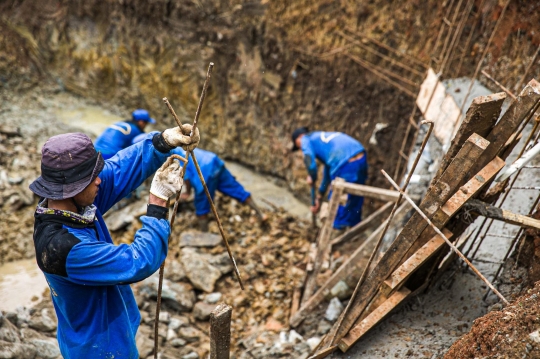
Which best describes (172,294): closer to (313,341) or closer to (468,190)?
(313,341)

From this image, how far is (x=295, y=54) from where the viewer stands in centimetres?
654

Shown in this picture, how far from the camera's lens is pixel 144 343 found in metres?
4.07

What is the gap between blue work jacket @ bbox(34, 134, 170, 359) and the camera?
1.96 m

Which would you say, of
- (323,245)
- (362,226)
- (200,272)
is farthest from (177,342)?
(362,226)

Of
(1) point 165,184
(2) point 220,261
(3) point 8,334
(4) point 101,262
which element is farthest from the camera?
(2) point 220,261

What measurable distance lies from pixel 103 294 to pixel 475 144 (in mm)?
2008

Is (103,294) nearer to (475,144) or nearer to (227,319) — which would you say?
(227,319)

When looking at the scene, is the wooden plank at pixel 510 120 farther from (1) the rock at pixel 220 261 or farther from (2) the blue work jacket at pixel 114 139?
(2) the blue work jacket at pixel 114 139

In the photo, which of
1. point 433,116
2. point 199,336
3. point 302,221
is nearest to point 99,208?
point 199,336

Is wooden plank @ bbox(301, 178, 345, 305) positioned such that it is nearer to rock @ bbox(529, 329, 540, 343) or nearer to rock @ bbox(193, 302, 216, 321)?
rock @ bbox(193, 302, 216, 321)

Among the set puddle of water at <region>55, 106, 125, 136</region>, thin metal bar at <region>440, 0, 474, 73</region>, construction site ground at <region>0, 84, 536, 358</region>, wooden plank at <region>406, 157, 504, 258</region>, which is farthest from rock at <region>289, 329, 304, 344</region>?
puddle of water at <region>55, 106, 125, 136</region>

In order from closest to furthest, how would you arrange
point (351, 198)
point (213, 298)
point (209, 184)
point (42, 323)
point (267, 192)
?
1. point (42, 323)
2. point (213, 298)
3. point (351, 198)
4. point (209, 184)
5. point (267, 192)

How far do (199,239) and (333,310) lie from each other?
2478mm

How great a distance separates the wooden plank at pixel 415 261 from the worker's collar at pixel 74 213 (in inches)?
65.8
